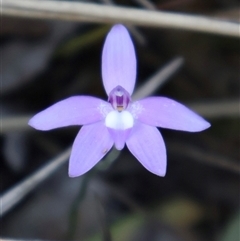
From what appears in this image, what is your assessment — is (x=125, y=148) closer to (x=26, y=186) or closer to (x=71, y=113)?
(x=26, y=186)

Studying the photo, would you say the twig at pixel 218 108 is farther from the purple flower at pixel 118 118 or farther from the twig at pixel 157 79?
the purple flower at pixel 118 118

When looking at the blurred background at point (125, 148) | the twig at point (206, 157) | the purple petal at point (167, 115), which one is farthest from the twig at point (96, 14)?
the twig at point (206, 157)

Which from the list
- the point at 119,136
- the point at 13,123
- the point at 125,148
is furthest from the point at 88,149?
the point at 125,148

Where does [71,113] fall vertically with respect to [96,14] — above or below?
below

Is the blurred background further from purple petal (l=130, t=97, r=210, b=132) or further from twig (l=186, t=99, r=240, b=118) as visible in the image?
purple petal (l=130, t=97, r=210, b=132)

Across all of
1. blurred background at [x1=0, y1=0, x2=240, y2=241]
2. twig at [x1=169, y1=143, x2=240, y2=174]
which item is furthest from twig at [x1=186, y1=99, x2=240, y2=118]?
twig at [x1=169, y1=143, x2=240, y2=174]

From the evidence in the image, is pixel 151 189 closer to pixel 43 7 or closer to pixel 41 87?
pixel 41 87

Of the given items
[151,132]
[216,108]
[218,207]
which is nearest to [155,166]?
[151,132]
